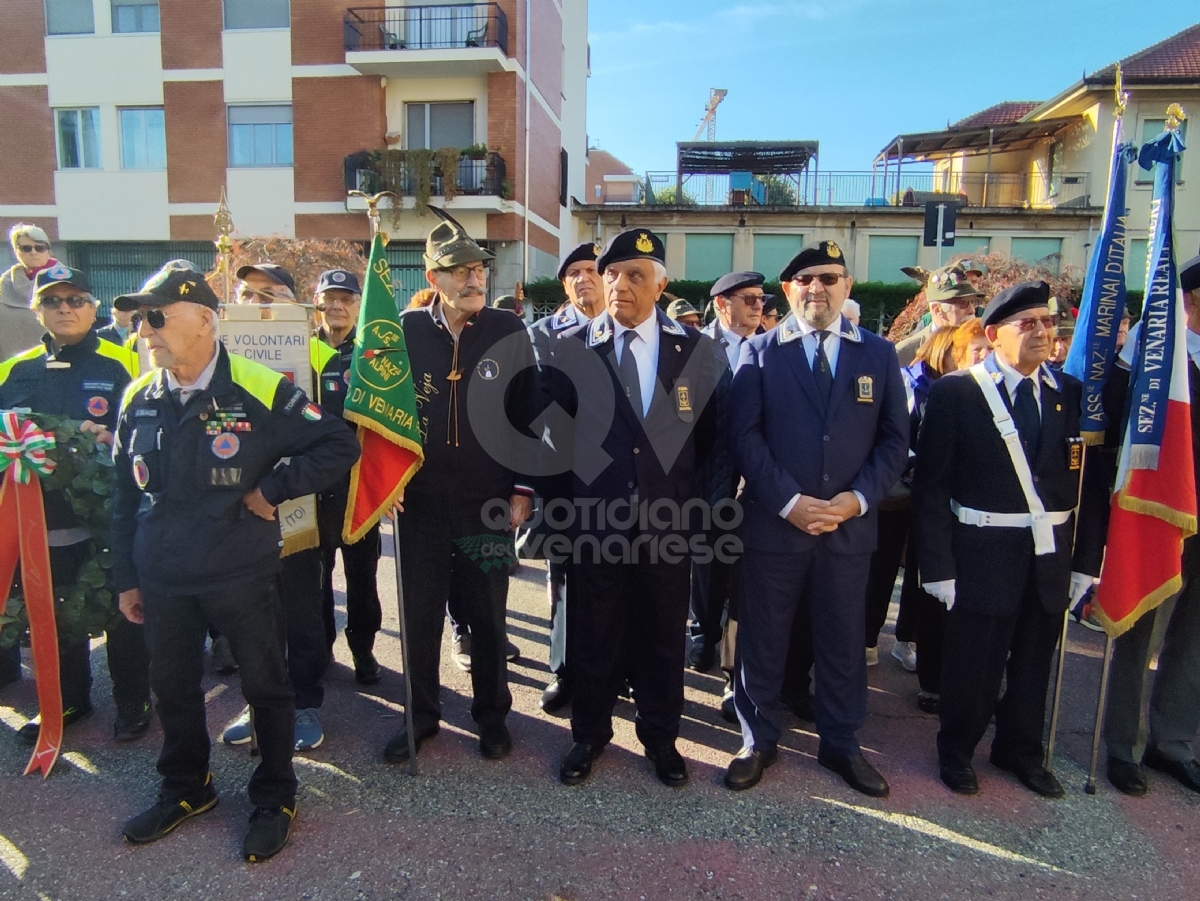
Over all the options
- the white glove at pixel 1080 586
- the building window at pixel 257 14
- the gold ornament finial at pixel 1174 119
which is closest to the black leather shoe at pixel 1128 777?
the white glove at pixel 1080 586

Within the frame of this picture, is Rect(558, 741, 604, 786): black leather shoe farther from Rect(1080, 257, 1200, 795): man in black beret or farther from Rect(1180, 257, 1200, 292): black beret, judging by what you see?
Rect(1180, 257, 1200, 292): black beret

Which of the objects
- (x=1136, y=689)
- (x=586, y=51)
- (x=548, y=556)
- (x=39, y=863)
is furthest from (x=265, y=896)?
(x=586, y=51)

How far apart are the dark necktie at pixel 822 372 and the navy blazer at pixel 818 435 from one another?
1.0 inches

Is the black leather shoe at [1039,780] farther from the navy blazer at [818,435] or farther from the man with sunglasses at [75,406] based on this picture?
the man with sunglasses at [75,406]

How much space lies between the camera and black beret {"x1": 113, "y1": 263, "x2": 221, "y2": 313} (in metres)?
2.79

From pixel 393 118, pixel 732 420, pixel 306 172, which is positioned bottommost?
pixel 732 420

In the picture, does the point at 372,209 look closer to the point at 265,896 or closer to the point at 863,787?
the point at 265,896

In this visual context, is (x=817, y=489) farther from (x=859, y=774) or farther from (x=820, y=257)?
(x=859, y=774)

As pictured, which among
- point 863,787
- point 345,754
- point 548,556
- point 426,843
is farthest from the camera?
point 548,556

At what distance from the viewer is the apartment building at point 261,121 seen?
63.5 feet

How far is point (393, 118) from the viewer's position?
65.5ft

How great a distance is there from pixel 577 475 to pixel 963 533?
5.83ft

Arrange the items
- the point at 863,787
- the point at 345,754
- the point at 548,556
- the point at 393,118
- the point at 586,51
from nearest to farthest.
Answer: the point at 863,787, the point at 345,754, the point at 548,556, the point at 393,118, the point at 586,51

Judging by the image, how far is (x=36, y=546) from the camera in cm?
361
